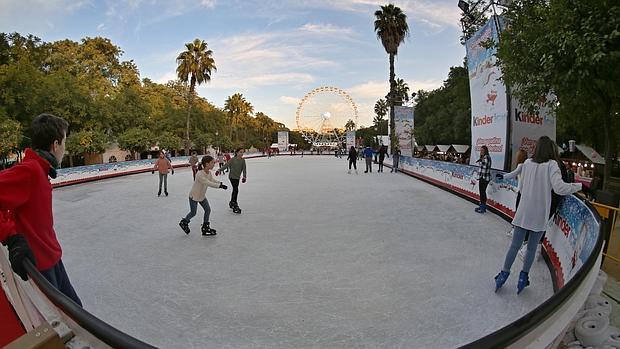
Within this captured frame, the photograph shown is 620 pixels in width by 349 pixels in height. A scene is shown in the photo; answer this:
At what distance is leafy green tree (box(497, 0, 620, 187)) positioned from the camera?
6297mm

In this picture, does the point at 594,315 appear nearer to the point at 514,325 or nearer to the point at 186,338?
the point at 514,325

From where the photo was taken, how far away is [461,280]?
4.36 metres

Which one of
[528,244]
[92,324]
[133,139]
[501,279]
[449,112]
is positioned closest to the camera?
[92,324]

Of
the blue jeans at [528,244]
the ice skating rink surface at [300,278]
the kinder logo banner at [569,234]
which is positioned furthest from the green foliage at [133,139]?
the blue jeans at [528,244]

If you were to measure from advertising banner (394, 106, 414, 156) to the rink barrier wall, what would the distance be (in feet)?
45.9

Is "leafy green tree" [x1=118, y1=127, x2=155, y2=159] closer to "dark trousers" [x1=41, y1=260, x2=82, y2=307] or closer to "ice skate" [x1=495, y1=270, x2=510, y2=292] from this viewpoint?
"dark trousers" [x1=41, y1=260, x2=82, y2=307]

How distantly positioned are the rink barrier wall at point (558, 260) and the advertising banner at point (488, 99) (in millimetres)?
1164

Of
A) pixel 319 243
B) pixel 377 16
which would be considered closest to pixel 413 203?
pixel 319 243

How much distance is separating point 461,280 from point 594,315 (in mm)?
1681

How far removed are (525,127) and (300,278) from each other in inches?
377

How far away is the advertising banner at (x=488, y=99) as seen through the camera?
428 inches

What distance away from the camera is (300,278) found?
445 cm

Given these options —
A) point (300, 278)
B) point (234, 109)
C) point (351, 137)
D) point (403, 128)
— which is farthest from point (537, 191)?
point (234, 109)

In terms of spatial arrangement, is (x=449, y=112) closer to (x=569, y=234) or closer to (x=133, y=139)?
(x=133, y=139)
